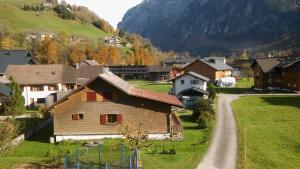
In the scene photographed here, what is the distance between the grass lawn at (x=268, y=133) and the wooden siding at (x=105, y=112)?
8.63 meters

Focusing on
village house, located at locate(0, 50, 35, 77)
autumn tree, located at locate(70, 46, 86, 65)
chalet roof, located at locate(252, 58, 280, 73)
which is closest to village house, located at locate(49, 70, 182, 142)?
chalet roof, located at locate(252, 58, 280, 73)

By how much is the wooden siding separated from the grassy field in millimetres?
2163

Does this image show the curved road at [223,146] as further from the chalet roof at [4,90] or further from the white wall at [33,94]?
the chalet roof at [4,90]

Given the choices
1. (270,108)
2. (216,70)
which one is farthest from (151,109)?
(216,70)

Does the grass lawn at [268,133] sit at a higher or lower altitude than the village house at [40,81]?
lower

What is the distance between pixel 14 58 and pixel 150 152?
62073 millimetres

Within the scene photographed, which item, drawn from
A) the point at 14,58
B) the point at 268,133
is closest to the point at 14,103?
the point at 268,133

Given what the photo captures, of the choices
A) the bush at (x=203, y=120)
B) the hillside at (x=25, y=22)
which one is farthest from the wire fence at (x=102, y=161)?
the hillside at (x=25, y=22)

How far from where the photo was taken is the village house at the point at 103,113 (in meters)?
40.8

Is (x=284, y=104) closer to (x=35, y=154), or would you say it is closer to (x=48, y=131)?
(x=48, y=131)

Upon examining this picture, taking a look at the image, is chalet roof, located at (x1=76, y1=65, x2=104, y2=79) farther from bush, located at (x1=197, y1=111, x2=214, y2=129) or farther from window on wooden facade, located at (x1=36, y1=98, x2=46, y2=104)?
bush, located at (x1=197, y1=111, x2=214, y2=129)

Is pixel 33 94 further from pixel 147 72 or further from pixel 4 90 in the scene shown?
pixel 147 72

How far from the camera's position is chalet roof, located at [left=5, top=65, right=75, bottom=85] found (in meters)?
65.2

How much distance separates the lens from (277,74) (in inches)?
3246
